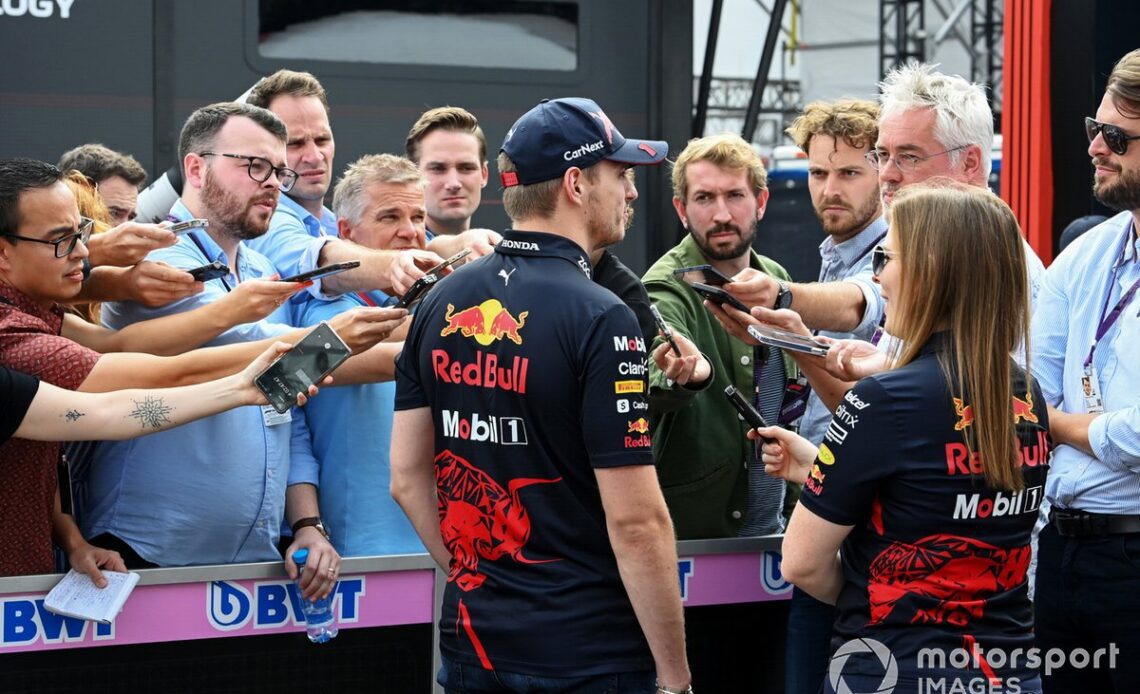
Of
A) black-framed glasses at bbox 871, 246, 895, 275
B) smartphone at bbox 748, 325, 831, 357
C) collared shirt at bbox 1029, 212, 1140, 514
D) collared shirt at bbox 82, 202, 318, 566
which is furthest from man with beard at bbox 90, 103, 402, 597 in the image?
collared shirt at bbox 1029, 212, 1140, 514

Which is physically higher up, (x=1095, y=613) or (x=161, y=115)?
(x=161, y=115)

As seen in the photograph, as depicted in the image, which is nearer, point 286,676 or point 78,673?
point 78,673

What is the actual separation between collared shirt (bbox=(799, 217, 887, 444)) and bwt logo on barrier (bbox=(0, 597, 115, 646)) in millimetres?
2021

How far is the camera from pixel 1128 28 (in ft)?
16.9

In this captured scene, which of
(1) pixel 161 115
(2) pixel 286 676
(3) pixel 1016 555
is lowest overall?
(2) pixel 286 676

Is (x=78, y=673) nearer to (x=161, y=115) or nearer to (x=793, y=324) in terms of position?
(x=793, y=324)

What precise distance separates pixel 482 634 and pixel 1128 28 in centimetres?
384

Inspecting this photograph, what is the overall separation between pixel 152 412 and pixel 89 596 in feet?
1.51

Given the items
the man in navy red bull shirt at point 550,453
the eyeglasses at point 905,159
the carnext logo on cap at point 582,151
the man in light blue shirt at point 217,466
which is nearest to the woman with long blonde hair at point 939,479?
the man in navy red bull shirt at point 550,453

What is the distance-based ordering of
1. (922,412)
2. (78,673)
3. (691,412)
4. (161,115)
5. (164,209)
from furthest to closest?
(161,115) → (164,209) → (691,412) → (78,673) → (922,412)

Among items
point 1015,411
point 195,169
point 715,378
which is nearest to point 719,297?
point 715,378

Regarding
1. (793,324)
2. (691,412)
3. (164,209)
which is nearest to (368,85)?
(164,209)

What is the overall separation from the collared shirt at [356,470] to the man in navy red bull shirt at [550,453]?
0.94 metres
